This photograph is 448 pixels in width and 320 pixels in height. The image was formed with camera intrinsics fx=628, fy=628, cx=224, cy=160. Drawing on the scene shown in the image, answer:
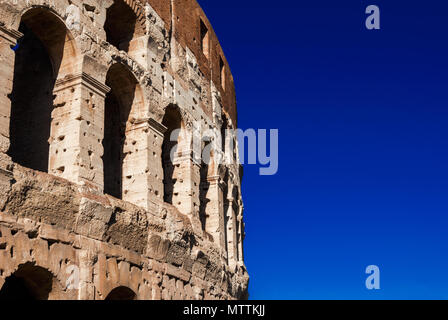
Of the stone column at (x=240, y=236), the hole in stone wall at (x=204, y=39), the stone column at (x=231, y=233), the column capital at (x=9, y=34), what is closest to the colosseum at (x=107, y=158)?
the column capital at (x=9, y=34)

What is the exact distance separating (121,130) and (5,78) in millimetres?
3460

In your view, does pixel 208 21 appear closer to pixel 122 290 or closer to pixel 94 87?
pixel 94 87

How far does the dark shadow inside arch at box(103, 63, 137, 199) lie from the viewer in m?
11.5

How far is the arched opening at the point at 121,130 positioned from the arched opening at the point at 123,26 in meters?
0.96

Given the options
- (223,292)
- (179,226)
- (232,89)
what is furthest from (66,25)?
(232,89)

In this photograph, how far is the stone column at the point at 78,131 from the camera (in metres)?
9.49

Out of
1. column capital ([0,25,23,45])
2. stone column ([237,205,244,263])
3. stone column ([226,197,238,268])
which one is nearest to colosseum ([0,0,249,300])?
column capital ([0,25,23,45])

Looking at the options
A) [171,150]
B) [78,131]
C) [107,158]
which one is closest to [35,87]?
[107,158]

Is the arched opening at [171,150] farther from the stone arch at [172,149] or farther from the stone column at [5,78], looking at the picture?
the stone column at [5,78]

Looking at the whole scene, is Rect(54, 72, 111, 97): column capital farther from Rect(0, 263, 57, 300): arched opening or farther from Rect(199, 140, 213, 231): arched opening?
Rect(199, 140, 213, 231): arched opening

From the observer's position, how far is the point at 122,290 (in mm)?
10000

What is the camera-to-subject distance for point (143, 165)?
11.3 meters

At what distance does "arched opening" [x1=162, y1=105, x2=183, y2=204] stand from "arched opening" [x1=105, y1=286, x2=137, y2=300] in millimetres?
3354

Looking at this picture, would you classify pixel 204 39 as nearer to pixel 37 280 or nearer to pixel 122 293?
pixel 122 293
